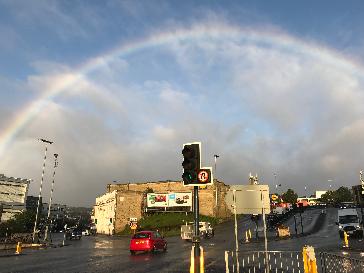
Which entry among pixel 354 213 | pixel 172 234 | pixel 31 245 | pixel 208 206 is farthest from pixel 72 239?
pixel 354 213

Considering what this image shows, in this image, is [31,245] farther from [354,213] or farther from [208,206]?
[208,206]

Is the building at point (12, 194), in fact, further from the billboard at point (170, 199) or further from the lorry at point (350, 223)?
the lorry at point (350, 223)

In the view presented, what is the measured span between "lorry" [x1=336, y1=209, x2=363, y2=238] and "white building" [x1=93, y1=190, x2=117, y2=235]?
1931 inches

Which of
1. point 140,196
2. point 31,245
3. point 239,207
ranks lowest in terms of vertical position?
point 31,245

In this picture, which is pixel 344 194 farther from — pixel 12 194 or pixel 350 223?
pixel 350 223

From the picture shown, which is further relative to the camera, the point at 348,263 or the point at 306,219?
the point at 306,219

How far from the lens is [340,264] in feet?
38.3

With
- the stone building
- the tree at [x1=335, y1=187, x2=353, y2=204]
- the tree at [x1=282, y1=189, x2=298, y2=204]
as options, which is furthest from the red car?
the tree at [x1=335, y1=187, x2=353, y2=204]

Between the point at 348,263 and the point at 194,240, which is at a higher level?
the point at 194,240

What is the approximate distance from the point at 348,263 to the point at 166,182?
73769 mm

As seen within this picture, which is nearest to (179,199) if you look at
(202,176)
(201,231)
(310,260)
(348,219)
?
(201,231)

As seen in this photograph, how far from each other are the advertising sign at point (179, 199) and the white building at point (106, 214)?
12050 millimetres

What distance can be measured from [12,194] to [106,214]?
43710 millimetres

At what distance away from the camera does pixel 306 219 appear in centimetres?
7050
